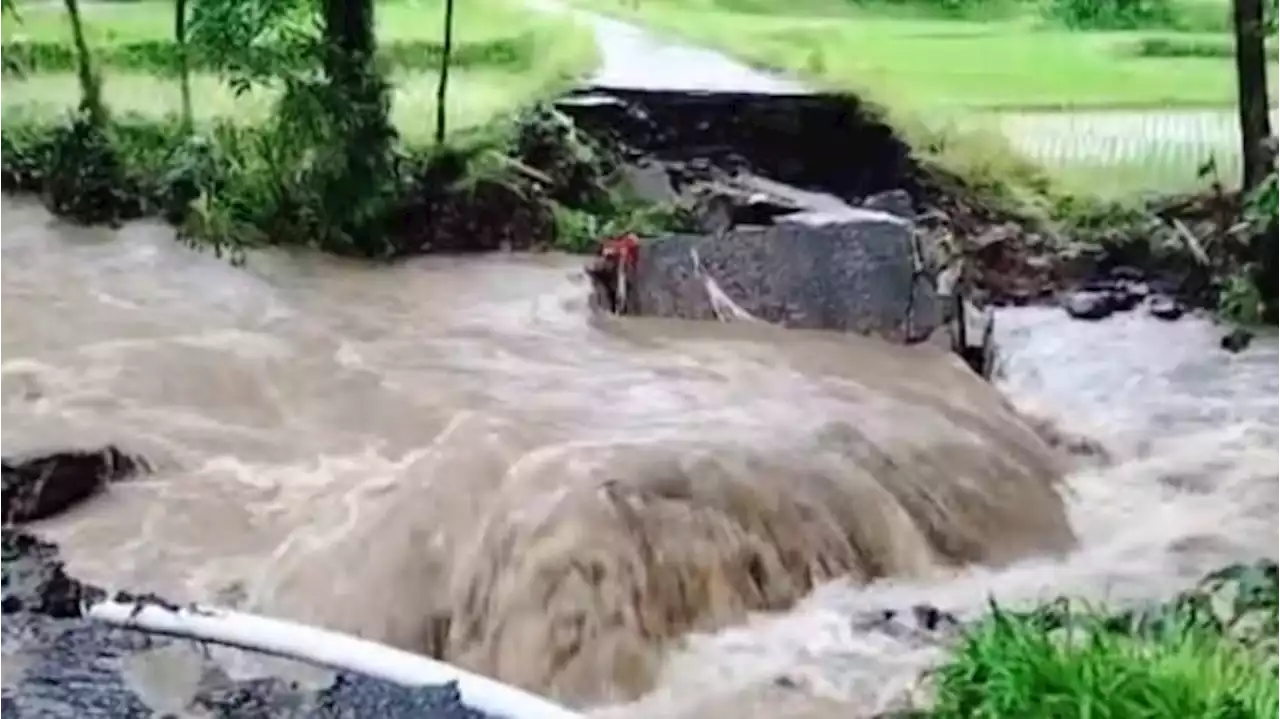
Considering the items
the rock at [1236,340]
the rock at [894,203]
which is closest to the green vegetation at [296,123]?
the rock at [894,203]

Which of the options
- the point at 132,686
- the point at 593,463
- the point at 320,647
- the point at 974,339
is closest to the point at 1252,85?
the point at 974,339

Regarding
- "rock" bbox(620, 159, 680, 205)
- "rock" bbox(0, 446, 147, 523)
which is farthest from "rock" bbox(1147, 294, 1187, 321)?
"rock" bbox(0, 446, 147, 523)

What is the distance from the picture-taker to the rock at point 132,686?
3184 mm

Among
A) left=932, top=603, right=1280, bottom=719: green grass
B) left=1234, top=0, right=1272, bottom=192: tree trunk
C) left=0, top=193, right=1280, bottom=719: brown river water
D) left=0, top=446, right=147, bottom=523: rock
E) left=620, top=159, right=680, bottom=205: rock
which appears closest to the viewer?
left=932, top=603, right=1280, bottom=719: green grass

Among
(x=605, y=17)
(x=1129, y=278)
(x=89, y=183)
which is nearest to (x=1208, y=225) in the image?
(x=1129, y=278)

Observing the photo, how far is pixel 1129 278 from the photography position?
497 cm

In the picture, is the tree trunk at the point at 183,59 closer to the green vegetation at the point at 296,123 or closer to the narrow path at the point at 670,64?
the green vegetation at the point at 296,123

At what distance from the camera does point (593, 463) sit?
402cm

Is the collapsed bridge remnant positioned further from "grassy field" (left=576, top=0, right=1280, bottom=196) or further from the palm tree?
the palm tree

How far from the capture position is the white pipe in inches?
125

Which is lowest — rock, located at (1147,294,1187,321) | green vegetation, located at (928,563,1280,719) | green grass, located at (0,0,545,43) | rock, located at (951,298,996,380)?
green vegetation, located at (928,563,1280,719)

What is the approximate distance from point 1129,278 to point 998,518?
115cm

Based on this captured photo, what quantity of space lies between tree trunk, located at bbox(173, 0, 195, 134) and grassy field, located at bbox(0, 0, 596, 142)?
3 cm

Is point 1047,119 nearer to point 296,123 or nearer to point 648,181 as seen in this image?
point 648,181
